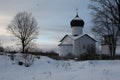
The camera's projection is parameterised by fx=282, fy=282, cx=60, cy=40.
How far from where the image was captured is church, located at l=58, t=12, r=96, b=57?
7069 cm

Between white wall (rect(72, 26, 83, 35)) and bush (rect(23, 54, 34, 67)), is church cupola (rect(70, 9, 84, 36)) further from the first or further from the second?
bush (rect(23, 54, 34, 67))

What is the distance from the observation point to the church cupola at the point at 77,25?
230ft

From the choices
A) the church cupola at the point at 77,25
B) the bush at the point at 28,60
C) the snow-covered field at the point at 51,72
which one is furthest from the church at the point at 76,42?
the bush at the point at 28,60

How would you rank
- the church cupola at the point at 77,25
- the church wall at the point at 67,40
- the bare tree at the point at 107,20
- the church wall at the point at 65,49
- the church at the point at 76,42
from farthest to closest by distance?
the church wall at the point at 67,40 → the church wall at the point at 65,49 → the church at the point at 76,42 → the church cupola at the point at 77,25 → the bare tree at the point at 107,20

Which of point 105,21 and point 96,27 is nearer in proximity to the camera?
point 105,21

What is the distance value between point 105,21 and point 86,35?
98.9 feet

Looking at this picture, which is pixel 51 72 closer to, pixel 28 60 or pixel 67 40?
pixel 28 60

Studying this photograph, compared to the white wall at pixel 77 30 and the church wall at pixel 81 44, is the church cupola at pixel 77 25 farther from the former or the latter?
the church wall at pixel 81 44

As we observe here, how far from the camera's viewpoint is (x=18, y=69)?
16844 millimetres

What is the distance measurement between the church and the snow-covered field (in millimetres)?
50593

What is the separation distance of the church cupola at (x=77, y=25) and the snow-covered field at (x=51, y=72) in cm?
4995

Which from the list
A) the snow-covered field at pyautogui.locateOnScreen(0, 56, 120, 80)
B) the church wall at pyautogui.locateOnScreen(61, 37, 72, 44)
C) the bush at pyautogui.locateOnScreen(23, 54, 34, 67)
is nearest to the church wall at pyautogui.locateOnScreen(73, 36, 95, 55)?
the church wall at pyautogui.locateOnScreen(61, 37, 72, 44)

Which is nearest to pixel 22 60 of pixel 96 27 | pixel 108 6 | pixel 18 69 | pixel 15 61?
pixel 15 61

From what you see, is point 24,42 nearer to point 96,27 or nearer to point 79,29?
point 79,29
